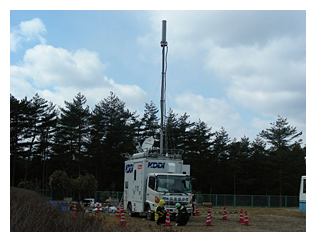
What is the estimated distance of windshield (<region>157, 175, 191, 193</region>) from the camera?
16.6 m

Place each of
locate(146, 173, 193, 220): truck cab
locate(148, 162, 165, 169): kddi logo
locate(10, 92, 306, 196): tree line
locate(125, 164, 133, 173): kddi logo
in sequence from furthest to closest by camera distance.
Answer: locate(10, 92, 306, 196): tree line < locate(125, 164, 133, 173): kddi logo < locate(148, 162, 165, 169): kddi logo < locate(146, 173, 193, 220): truck cab

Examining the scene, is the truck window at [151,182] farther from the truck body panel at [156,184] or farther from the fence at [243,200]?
the fence at [243,200]

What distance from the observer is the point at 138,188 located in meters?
18.4

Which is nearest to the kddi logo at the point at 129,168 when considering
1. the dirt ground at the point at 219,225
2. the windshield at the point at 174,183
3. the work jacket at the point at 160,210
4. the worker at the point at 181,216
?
the dirt ground at the point at 219,225

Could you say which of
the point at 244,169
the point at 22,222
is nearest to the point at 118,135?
the point at 244,169

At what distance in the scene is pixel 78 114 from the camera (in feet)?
165

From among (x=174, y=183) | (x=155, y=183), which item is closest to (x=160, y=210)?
(x=155, y=183)

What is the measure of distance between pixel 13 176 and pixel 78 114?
12407 millimetres

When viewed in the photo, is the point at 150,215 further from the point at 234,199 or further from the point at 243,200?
the point at 243,200

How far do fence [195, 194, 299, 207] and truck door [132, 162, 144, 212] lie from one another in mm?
Result: 18837

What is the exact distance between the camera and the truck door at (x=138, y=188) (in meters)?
18.0

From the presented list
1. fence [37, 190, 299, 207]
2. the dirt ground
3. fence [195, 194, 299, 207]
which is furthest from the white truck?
fence [195, 194, 299, 207]

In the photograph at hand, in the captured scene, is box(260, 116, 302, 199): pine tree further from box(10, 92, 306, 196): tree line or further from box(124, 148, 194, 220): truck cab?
box(124, 148, 194, 220): truck cab

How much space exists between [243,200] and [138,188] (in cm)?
2280
